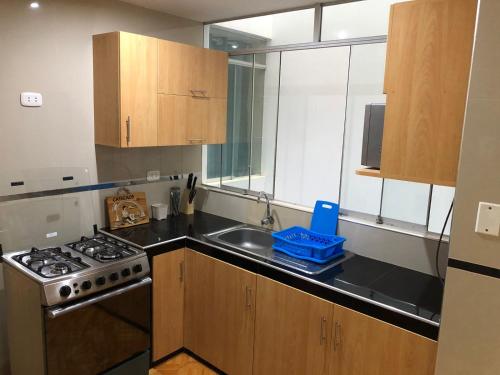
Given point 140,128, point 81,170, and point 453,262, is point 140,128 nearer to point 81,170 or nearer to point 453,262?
point 81,170

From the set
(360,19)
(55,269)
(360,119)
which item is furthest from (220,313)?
(360,19)

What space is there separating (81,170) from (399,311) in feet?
6.76

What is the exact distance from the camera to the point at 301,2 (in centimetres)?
258

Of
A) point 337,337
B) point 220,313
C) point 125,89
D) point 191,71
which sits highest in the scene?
point 191,71

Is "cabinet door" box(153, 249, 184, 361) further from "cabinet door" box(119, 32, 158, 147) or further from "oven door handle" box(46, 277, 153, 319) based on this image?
"cabinet door" box(119, 32, 158, 147)

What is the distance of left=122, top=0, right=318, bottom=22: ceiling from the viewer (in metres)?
2.61

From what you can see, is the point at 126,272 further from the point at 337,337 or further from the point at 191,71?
the point at 191,71

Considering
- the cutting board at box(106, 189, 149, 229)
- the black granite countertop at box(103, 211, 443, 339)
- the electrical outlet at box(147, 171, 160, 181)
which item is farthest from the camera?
the electrical outlet at box(147, 171, 160, 181)

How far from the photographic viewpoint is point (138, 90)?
2.52 metres

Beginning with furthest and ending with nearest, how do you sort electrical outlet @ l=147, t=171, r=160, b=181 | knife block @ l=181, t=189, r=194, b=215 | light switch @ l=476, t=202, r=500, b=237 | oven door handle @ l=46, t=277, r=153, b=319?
knife block @ l=181, t=189, r=194, b=215
electrical outlet @ l=147, t=171, r=160, b=181
oven door handle @ l=46, t=277, r=153, b=319
light switch @ l=476, t=202, r=500, b=237

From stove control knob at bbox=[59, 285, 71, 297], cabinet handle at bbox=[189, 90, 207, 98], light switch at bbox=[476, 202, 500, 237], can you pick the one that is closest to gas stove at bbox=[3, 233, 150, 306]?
stove control knob at bbox=[59, 285, 71, 297]

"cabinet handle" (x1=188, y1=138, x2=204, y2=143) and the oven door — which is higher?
"cabinet handle" (x1=188, y1=138, x2=204, y2=143)

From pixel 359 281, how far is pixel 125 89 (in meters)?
1.75

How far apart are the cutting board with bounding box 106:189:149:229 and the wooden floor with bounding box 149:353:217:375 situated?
98 centimetres
